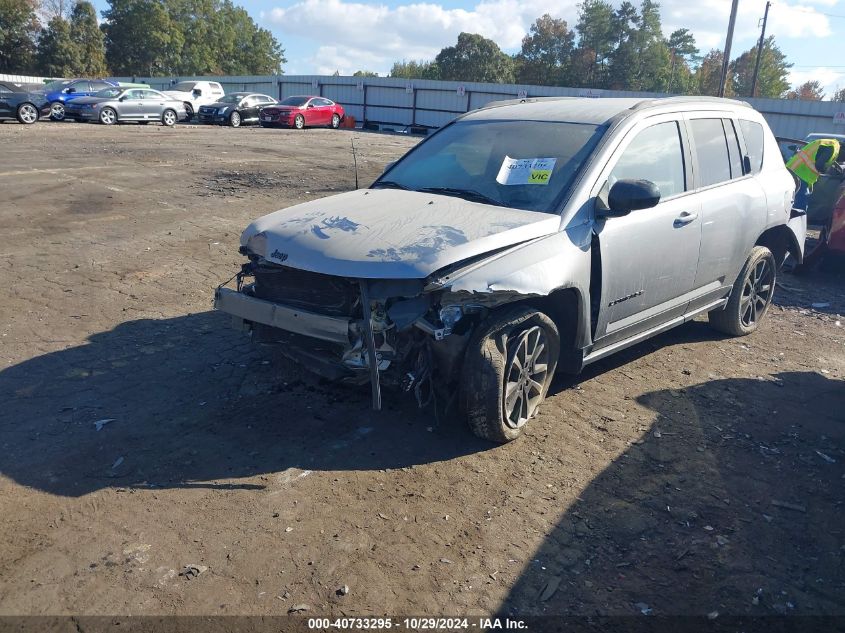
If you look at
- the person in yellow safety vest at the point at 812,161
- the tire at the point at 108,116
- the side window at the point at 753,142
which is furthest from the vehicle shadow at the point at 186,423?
the tire at the point at 108,116

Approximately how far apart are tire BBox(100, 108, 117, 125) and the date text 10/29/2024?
2668 centimetres

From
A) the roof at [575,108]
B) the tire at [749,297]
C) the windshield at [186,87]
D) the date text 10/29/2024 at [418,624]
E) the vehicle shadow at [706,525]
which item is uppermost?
the windshield at [186,87]

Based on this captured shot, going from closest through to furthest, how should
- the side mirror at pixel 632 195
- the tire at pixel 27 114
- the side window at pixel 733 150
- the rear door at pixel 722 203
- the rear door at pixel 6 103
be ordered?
the side mirror at pixel 632 195
the rear door at pixel 722 203
the side window at pixel 733 150
the rear door at pixel 6 103
the tire at pixel 27 114

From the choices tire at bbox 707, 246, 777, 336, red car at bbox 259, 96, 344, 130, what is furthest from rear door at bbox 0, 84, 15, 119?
tire at bbox 707, 246, 777, 336

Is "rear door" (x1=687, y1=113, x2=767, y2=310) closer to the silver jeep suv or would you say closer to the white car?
the silver jeep suv

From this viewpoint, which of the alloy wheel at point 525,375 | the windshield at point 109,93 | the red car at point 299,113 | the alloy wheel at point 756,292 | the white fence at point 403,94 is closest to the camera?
the alloy wheel at point 525,375

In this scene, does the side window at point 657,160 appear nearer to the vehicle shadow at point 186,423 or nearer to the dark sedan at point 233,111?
the vehicle shadow at point 186,423

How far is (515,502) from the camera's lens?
145 inches

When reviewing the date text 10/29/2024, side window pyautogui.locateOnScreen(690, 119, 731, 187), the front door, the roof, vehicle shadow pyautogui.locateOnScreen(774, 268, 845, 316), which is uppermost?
the roof

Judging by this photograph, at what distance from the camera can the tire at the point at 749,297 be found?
6.13 m

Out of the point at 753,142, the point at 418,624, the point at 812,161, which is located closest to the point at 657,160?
the point at 753,142

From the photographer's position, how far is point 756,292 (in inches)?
255

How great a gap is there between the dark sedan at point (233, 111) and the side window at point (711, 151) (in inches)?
1068

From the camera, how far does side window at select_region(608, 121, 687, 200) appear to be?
475 cm
